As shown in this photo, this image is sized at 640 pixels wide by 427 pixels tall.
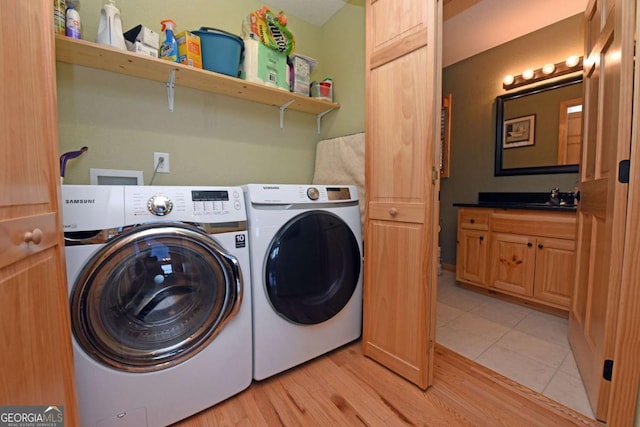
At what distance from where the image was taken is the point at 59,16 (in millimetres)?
1095

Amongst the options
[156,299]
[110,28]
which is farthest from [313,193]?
[110,28]

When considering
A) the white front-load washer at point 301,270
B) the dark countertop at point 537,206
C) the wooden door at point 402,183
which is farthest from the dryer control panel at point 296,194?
the dark countertop at point 537,206

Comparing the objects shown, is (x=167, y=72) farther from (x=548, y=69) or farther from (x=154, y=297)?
(x=548, y=69)

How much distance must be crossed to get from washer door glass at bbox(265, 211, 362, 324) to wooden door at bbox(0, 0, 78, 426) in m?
0.68

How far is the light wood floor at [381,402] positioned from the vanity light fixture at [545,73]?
2492mm

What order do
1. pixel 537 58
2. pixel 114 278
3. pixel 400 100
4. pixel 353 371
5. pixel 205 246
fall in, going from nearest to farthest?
pixel 114 278
pixel 205 246
pixel 400 100
pixel 353 371
pixel 537 58

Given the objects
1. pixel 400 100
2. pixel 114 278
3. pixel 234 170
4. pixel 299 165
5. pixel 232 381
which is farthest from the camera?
pixel 299 165

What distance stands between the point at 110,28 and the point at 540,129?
10.4 feet

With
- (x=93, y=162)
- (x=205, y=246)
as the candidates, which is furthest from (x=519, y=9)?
(x=93, y=162)

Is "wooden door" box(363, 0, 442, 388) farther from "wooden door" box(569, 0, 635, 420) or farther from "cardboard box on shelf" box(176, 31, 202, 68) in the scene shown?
"cardboard box on shelf" box(176, 31, 202, 68)

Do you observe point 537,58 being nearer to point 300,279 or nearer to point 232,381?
point 300,279

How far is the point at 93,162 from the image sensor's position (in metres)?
1.32

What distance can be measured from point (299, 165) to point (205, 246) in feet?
3.83

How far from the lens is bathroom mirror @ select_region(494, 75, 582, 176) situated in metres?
2.17
